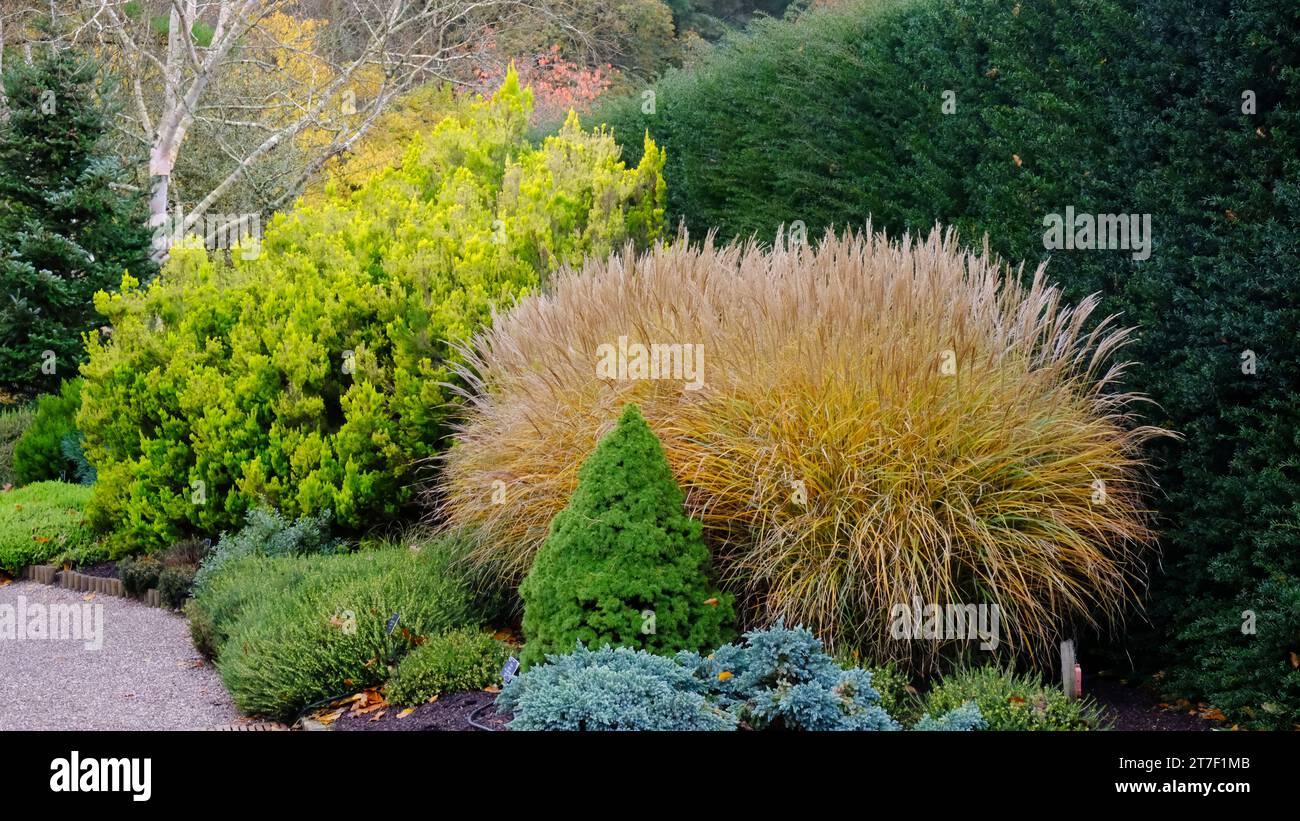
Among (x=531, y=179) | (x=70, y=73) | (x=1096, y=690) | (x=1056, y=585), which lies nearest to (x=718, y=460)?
(x=1056, y=585)

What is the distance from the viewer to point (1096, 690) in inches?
192

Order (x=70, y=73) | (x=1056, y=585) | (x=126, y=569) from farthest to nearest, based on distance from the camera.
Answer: (x=70, y=73) < (x=126, y=569) < (x=1056, y=585)

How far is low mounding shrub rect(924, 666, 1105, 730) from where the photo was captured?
3.74 meters

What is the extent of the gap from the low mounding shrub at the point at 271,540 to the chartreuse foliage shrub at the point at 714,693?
2.92 metres

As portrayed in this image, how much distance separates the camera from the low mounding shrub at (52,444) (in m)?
9.52

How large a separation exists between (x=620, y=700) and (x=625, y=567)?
69 centimetres

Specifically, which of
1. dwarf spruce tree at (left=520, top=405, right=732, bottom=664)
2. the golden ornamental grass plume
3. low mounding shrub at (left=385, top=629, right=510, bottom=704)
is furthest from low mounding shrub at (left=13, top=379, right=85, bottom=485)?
dwarf spruce tree at (left=520, top=405, right=732, bottom=664)

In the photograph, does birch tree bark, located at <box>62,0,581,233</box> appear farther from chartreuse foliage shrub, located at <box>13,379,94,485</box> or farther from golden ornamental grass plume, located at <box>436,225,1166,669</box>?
golden ornamental grass plume, located at <box>436,225,1166,669</box>

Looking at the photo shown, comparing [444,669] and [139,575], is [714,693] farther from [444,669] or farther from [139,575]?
[139,575]

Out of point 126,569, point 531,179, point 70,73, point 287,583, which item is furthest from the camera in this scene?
point 70,73

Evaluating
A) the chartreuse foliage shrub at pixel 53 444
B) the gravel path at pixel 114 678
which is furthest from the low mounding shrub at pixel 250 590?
the chartreuse foliage shrub at pixel 53 444

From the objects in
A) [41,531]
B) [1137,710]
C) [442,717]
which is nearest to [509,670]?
[442,717]
